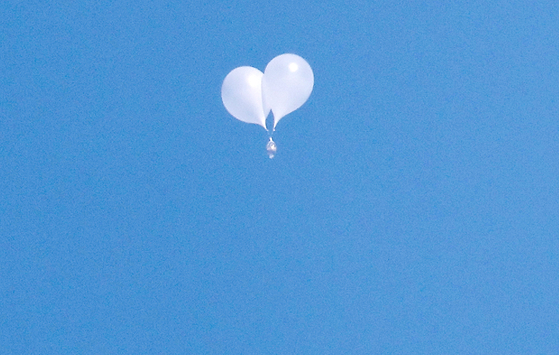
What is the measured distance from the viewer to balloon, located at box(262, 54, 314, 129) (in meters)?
2.86

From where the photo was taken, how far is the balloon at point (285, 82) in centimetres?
286

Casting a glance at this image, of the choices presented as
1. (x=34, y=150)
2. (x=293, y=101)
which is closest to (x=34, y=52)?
(x=34, y=150)

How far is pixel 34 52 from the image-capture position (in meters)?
A: 3.90

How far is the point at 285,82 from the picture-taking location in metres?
2.86

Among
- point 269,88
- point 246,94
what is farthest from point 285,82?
point 246,94

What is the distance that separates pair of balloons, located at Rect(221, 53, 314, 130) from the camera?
287 cm

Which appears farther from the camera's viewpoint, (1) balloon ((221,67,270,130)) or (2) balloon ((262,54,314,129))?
(1) balloon ((221,67,270,130))

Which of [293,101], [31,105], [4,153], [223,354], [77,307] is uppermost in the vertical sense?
[31,105]

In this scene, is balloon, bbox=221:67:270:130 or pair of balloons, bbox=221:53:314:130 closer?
pair of balloons, bbox=221:53:314:130

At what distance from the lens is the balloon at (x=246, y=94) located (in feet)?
9.74

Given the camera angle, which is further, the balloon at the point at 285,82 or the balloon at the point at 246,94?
the balloon at the point at 246,94

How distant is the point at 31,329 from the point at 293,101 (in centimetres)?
230

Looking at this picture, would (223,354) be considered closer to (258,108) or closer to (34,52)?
(258,108)

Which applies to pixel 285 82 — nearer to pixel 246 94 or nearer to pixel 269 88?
pixel 269 88
